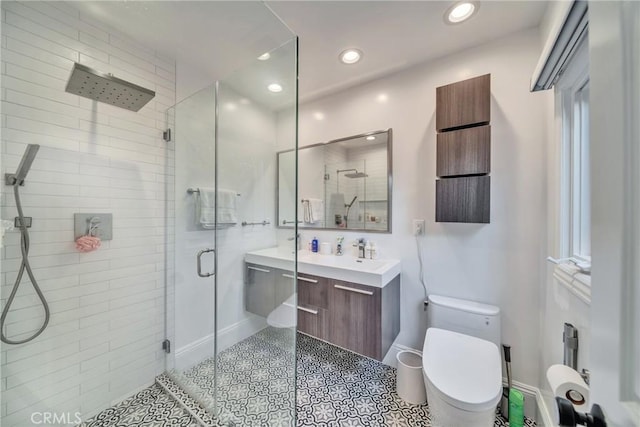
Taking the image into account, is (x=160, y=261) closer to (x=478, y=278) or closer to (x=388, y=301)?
(x=388, y=301)

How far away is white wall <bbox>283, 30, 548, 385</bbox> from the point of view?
1.53 m

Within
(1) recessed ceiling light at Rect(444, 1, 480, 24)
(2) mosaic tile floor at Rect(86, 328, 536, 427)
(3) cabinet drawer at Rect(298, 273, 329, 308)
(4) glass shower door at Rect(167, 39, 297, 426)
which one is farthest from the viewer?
(3) cabinet drawer at Rect(298, 273, 329, 308)

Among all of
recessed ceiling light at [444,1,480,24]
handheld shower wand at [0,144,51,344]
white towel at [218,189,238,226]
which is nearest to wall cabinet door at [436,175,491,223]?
recessed ceiling light at [444,1,480,24]

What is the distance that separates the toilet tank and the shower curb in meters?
1.59

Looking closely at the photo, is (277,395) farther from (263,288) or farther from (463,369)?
(463,369)

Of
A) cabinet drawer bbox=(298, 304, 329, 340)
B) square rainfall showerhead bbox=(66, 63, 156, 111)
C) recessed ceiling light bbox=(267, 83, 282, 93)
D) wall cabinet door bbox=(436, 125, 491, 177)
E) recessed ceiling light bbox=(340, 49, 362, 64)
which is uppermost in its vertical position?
recessed ceiling light bbox=(340, 49, 362, 64)

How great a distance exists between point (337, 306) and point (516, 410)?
1181 millimetres

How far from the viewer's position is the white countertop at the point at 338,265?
1.63m

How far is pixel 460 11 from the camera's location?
55.1 inches

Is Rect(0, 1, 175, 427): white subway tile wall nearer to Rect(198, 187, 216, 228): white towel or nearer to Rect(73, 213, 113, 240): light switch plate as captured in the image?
Rect(73, 213, 113, 240): light switch plate

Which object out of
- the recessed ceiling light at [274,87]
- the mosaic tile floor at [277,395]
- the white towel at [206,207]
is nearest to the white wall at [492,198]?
the mosaic tile floor at [277,395]

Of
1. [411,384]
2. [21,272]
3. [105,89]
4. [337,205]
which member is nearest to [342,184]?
[337,205]

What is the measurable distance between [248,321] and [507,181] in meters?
2.25

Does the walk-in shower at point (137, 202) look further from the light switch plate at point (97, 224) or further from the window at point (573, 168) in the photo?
the window at point (573, 168)
